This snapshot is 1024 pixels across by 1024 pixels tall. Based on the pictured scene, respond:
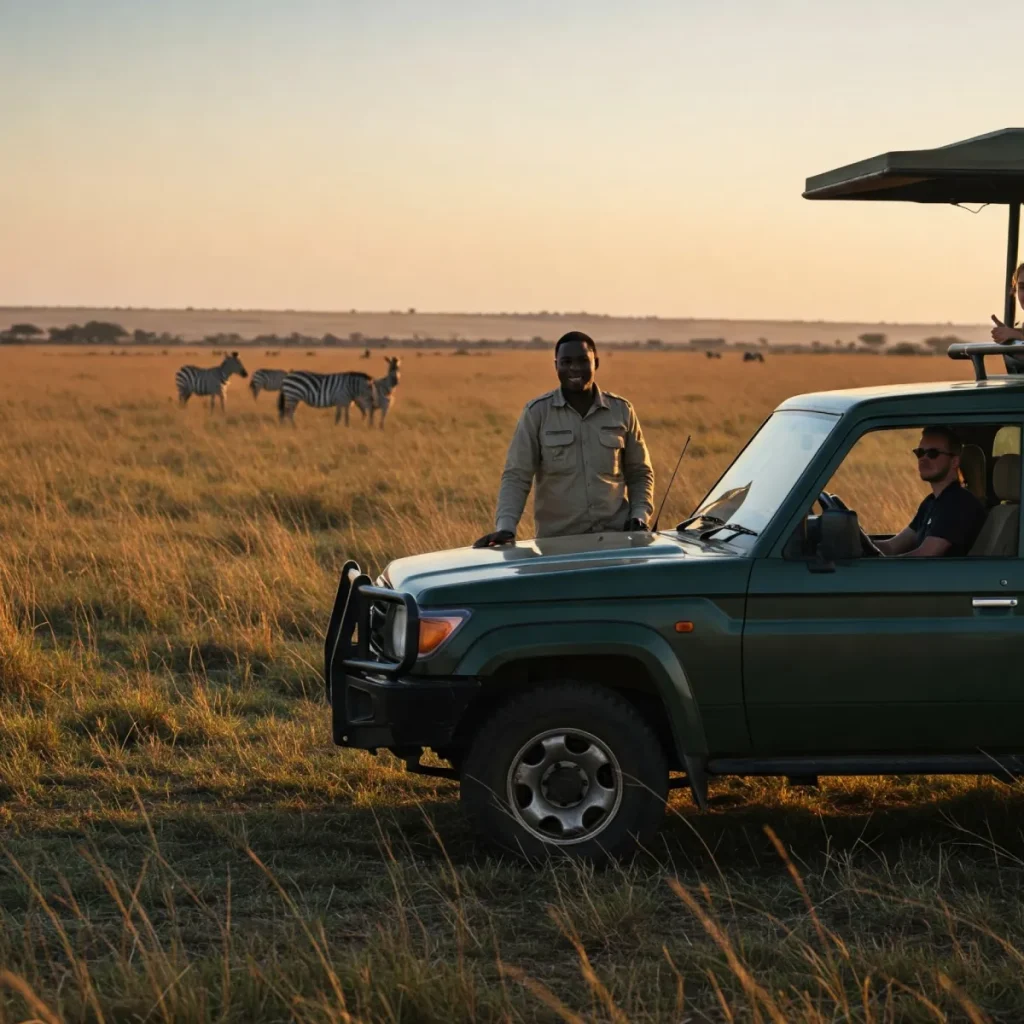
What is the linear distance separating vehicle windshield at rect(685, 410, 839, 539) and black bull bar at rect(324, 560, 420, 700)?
117cm

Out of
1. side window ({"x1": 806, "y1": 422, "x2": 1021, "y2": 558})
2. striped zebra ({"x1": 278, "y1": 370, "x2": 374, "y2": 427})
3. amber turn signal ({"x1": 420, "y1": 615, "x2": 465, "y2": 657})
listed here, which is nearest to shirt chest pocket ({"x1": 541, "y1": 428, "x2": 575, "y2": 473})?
side window ({"x1": 806, "y1": 422, "x2": 1021, "y2": 558})

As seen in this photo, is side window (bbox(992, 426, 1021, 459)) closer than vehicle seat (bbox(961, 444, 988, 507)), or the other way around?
side window (bbox(992, 426, 1021, 459))

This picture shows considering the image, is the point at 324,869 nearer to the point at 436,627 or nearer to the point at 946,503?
the point at 436,627

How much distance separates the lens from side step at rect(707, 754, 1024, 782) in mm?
5273

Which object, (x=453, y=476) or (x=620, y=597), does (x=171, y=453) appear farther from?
(x=620, y=597)

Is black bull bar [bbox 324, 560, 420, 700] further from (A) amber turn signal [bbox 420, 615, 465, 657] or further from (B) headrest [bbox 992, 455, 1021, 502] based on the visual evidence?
(B) headrest [bbox 992, 455, 1021, 502]

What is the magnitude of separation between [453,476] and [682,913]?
44.3 ft

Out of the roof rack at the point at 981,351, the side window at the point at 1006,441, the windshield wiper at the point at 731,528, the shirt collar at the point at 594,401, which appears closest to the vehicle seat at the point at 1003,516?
the side window at the point at 1006,441

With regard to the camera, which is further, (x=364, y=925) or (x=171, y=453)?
(x=171, y=453)

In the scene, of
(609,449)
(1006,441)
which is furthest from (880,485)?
(1006,441)

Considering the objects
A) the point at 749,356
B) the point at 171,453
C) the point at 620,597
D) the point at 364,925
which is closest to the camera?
the point at 364,925

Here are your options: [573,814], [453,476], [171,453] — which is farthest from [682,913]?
[171,453]

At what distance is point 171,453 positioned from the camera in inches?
866

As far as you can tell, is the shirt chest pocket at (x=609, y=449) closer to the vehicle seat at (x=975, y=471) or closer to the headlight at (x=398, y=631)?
the vehicle seat at (x=975, y=471)
